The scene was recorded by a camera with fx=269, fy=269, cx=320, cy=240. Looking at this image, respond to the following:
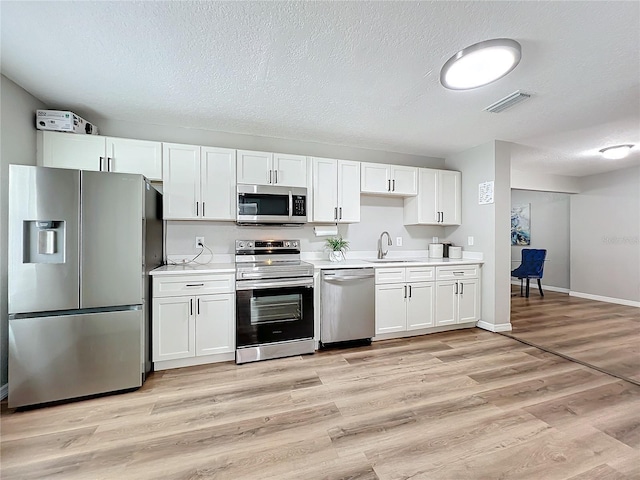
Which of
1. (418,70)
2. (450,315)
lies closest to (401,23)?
(418,70)

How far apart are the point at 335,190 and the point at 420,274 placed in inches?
59.7

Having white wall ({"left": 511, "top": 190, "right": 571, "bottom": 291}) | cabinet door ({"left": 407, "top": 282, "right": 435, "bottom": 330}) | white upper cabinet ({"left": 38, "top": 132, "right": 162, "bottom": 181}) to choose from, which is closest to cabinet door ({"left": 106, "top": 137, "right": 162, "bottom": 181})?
white upper cabinet ({"left": 38, "top": 132, "right": 162, "bottom": 181})

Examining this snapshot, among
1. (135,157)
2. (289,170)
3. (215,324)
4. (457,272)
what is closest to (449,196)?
(457,272)

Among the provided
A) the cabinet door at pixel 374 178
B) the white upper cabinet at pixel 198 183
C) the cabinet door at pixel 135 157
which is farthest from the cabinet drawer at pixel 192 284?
the cabinet door at pixel 374 178

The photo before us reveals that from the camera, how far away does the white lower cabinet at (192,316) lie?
2482 mm

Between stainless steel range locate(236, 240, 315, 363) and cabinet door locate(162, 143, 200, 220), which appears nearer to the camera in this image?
stainless steel range locate(236, 240, 315, 363)

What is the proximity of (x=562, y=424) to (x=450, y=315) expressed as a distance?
1.78 metres

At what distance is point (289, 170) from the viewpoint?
3.23 metres

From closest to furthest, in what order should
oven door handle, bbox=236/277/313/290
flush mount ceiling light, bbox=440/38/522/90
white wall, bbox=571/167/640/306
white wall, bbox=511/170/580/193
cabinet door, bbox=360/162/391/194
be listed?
1. flush mount ceiling light, bbox=440/38/522/90
2. oven door handle, bbox=236/277/313/290
3. cabinet door, bbox=360/162/391/194
4. white wall, bbox=571/167/640/306
5. white wall, bbox=511/170/580/193

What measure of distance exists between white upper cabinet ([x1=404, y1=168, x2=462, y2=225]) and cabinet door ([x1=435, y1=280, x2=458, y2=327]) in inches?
37.2

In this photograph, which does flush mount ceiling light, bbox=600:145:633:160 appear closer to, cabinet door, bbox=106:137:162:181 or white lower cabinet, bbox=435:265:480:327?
white lower cabinet, bbox=435:265:480:327

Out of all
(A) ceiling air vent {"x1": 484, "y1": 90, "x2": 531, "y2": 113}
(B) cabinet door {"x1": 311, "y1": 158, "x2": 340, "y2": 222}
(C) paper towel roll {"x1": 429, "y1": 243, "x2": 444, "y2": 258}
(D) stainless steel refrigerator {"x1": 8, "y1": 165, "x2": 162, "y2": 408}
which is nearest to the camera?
(D) stainless steel refrigerator {"x1": 8, "y1": 165, "x2": 162, "y2": 408}

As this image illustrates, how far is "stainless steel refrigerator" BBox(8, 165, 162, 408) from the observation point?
194 centimetres

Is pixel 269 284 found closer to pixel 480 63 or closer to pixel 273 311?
pixel 273 311
